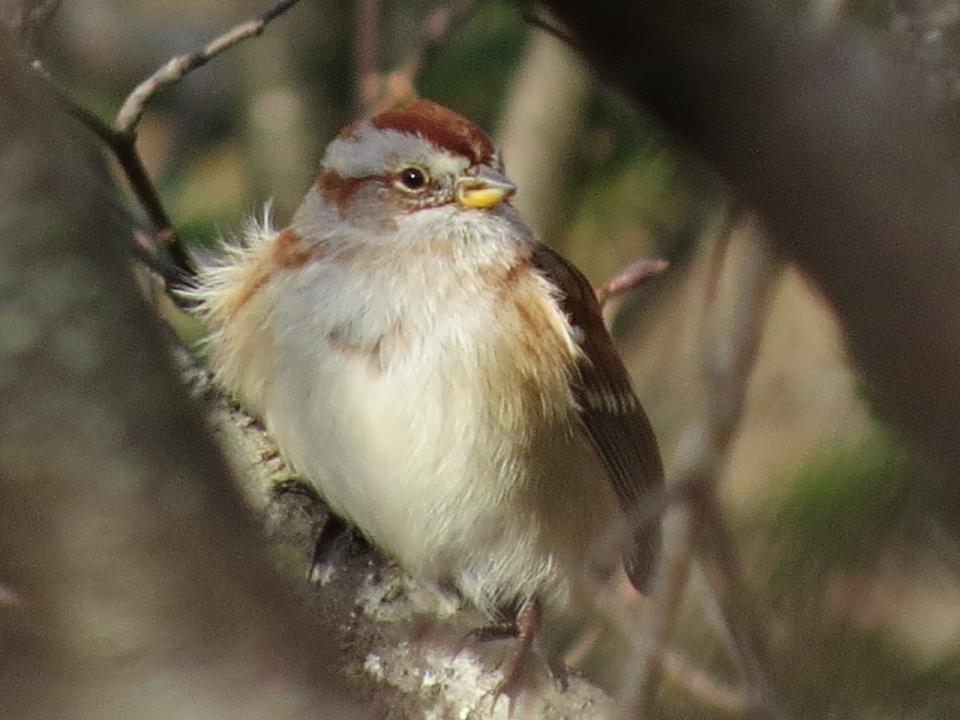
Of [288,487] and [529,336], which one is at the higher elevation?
[529,336]

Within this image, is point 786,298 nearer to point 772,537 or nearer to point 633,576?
point 633,576

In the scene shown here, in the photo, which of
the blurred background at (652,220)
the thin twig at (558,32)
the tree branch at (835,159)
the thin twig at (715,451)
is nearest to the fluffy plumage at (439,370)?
the blurred background at (652,220)

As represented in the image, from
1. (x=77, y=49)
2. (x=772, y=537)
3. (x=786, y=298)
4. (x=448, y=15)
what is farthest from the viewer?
(x=786, y=298)

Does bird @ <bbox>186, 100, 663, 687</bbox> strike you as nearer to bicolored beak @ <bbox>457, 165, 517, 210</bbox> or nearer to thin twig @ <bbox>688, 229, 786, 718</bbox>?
bicolored beak @ <bbox>457, 165, 517, 210</bbox>

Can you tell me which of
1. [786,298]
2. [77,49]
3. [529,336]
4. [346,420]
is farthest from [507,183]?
[786,298]

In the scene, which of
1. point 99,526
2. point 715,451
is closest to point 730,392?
point 715,451

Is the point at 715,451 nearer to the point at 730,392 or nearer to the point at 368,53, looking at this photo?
the point at 730,392

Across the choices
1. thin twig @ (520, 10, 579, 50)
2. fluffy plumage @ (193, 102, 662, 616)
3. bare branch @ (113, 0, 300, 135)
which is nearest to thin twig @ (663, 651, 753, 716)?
fluffy plumage @ (193, 102, 662, 616)

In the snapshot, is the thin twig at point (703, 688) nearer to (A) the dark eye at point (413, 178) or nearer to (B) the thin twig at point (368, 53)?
(A) the dark eye at point (413, 178)
